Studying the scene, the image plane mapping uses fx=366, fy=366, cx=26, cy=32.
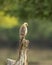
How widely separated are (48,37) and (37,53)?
131cm

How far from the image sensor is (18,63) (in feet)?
8.83

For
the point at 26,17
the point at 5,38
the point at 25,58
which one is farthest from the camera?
the point at 5,38

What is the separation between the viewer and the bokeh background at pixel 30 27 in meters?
6.18

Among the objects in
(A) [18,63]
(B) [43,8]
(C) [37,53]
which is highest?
(C) [37,53]

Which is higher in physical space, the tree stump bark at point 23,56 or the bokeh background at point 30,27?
the bokeh background at point 30,27

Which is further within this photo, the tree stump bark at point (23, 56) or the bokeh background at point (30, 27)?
the bokeh background at point (30, 27)

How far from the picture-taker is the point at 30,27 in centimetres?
1588

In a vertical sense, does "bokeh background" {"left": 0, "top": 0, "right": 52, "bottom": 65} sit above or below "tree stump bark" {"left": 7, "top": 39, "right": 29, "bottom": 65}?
above

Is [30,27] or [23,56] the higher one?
[30,27]

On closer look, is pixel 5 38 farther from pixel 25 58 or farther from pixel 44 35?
pixel 25 58

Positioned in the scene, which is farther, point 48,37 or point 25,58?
point 48,37

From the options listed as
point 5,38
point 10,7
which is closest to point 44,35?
point 5,38

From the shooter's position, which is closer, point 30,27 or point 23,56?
point 23,56

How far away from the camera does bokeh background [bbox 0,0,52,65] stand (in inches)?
243
